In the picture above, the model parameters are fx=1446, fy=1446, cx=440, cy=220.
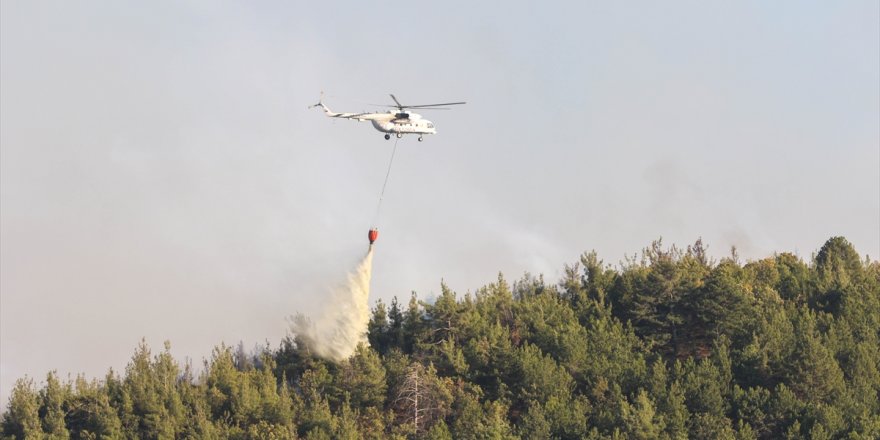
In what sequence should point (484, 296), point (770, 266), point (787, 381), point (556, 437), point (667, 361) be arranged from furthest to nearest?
1. point (770, 266)
2. point (484, 296)
3. point (667, 361)
4. point (787, 381)
5. point (556, 437)

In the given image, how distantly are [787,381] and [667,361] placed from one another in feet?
37.8

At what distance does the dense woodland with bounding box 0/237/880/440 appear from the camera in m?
99.5

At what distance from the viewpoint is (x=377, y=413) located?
10206 centimetres

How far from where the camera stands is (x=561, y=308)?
119688 millimetres

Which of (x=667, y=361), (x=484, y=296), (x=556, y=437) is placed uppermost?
(x=484, y=296)

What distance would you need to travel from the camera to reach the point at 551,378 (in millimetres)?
105125

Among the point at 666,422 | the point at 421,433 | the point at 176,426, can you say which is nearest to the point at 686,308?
the point at 666,422

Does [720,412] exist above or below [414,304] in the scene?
below

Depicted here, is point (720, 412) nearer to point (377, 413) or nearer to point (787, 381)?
point (787, 381)

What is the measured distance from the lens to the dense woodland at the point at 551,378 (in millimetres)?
99500

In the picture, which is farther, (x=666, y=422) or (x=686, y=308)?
(x=686, y=308)

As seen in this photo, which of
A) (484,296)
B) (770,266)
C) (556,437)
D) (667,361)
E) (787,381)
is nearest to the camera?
(556,437)

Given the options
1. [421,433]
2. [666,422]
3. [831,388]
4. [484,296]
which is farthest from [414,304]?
[831,388]

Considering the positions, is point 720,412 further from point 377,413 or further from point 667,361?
point 377,413
